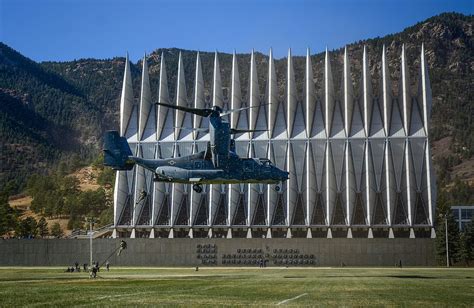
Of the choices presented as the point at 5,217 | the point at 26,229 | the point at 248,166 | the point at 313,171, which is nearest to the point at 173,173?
the point at 248,166

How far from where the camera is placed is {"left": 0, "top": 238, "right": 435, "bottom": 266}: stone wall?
313ft

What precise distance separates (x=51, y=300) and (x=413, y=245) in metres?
76.3

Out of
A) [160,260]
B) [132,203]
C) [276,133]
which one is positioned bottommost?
[160,260]

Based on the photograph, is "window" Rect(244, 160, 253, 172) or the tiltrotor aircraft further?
"window" Rect(244, 160, 253, 172)

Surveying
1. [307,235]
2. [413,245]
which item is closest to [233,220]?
[307,235]

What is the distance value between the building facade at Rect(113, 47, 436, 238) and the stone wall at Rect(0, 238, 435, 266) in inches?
319

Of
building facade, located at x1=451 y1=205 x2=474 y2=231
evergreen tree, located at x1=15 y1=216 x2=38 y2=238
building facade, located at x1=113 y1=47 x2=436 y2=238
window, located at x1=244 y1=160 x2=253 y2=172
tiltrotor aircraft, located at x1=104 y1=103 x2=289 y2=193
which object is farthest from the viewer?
building facade, located at x1=451 y1=205 x2=474 y2=231

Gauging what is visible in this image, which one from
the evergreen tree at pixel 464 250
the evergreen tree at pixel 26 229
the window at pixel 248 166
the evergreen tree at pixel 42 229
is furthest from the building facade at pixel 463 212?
the window at pixel 248 166

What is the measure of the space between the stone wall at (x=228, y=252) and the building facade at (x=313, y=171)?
8.11 metres

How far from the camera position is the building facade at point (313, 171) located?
104938 mm

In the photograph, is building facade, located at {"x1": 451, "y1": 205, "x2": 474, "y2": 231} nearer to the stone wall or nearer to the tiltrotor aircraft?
the stone wall

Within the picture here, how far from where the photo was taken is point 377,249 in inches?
3762

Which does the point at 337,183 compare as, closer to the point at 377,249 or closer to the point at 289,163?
the point at 289,163

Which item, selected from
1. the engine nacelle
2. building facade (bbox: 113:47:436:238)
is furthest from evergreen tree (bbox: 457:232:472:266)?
the engine nacelle
